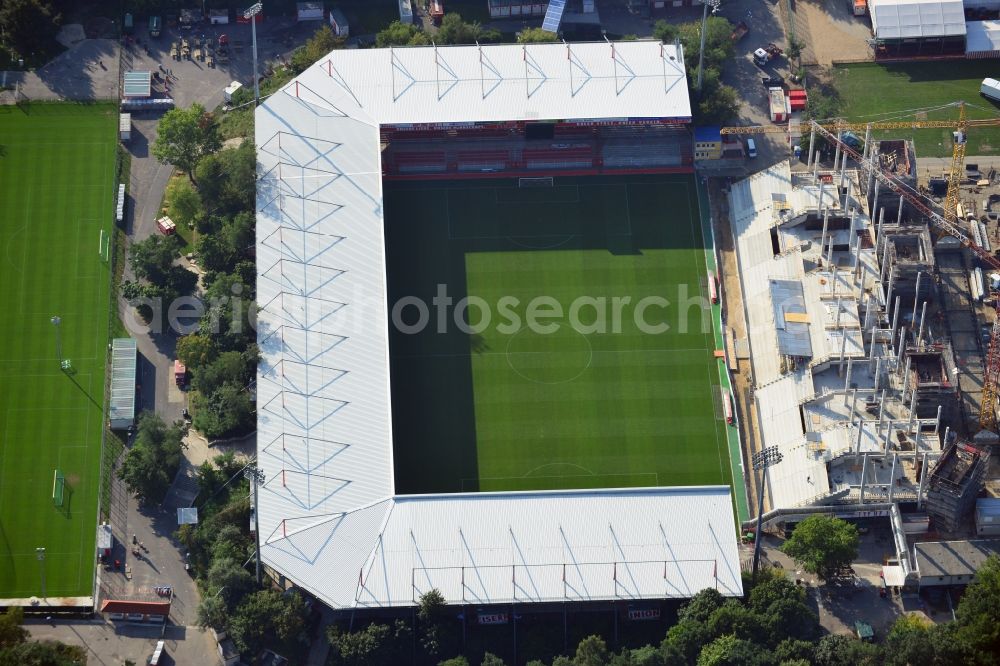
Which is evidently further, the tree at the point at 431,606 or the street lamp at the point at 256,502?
the street lamp at the point at 256,502

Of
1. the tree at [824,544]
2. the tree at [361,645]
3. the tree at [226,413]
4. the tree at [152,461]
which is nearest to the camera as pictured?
the tree at [361,645]

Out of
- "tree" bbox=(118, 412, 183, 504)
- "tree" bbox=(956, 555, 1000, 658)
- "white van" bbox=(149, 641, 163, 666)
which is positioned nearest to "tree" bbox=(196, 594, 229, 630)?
"white van" bbox=(149, 641, 163, 666)

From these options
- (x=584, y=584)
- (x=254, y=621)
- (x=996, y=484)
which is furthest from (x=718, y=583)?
(x=254, y=621)

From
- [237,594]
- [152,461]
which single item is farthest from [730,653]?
[152,461]

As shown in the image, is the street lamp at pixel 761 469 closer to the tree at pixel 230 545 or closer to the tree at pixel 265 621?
the tree at pixel 265 621

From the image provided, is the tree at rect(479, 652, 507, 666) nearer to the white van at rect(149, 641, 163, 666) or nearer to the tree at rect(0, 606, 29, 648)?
the white van at rect(149, 641, 163, 666)

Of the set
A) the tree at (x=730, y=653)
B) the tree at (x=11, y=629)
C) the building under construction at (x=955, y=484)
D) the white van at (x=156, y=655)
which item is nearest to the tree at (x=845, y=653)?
the tree at (x=730, y=653)
